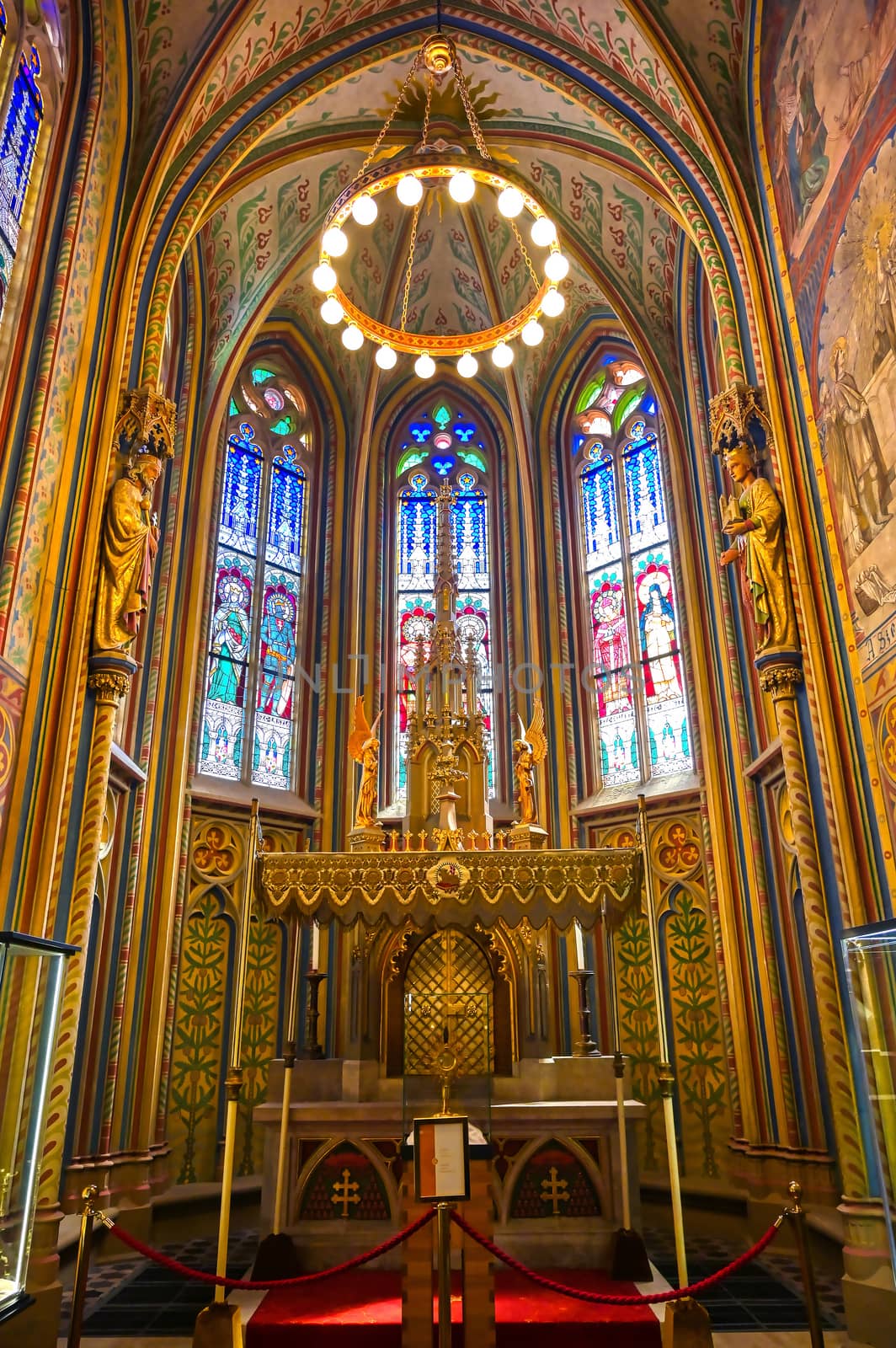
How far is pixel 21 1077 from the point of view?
18.6 feet

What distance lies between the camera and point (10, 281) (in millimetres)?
7711

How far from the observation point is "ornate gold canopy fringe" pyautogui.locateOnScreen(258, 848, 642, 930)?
8.47 meters

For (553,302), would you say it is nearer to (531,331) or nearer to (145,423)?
(531,331)

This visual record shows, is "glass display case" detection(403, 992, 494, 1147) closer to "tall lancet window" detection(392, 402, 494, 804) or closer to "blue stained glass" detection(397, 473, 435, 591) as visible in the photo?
"tall lancet window" detection(392, 402, 494, 804)

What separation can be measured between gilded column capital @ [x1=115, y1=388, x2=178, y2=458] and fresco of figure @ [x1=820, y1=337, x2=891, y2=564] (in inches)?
238

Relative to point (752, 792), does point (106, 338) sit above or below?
above

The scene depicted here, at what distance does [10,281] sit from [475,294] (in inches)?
354

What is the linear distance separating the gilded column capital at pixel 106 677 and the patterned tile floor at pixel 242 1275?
4.68 m

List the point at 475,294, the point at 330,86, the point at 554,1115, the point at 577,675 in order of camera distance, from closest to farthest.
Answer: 1. the point at 554,1115
2. the point at 330,86
3. the point at 577,675
4. the point at 475,294

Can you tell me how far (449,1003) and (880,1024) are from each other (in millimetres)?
5282

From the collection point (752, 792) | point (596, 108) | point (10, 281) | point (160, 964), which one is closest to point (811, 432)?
point (752, 792)

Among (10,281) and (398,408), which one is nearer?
(10,281)

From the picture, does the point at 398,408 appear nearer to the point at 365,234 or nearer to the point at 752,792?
the point at 365,234

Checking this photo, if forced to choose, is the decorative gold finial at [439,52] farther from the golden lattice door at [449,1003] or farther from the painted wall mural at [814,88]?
the golden lattice door at [449,1003]
